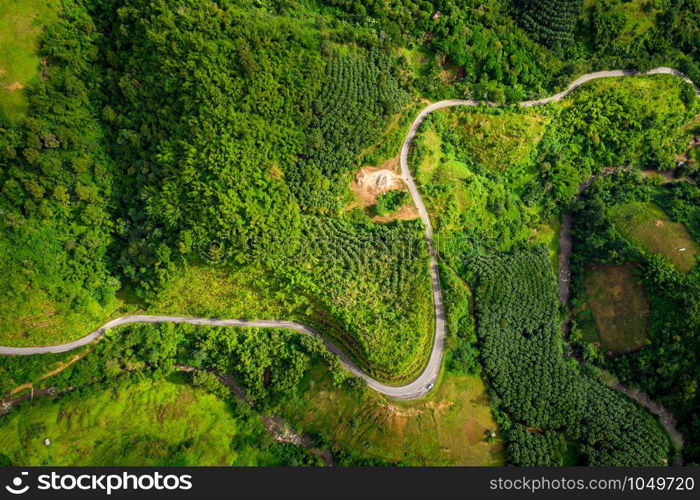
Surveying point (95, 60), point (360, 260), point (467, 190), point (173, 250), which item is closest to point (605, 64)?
point (467, 190)

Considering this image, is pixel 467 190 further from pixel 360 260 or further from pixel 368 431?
pixel 368 431

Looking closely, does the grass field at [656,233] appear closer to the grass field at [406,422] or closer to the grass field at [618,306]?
the grass field at [618,306]

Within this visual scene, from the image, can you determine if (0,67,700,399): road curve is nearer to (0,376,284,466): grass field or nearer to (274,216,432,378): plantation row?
(274,216,432,378): plantation row

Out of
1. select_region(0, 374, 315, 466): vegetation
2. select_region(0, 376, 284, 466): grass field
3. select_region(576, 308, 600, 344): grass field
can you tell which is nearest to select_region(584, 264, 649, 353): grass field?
select_region(576, 308, 600, 344): grass field

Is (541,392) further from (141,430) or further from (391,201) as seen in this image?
(141,430)

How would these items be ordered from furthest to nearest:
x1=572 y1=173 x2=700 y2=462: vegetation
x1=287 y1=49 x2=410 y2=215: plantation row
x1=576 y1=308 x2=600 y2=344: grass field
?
x1=576 y1=308 x2=600 y2=344: grass field, x1=287 y1=49 x2=410 y2=215: plantation row, x1=572 y1=173 x2=700 y2=462: vegetation

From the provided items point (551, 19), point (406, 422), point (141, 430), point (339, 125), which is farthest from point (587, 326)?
point (141, 430)
